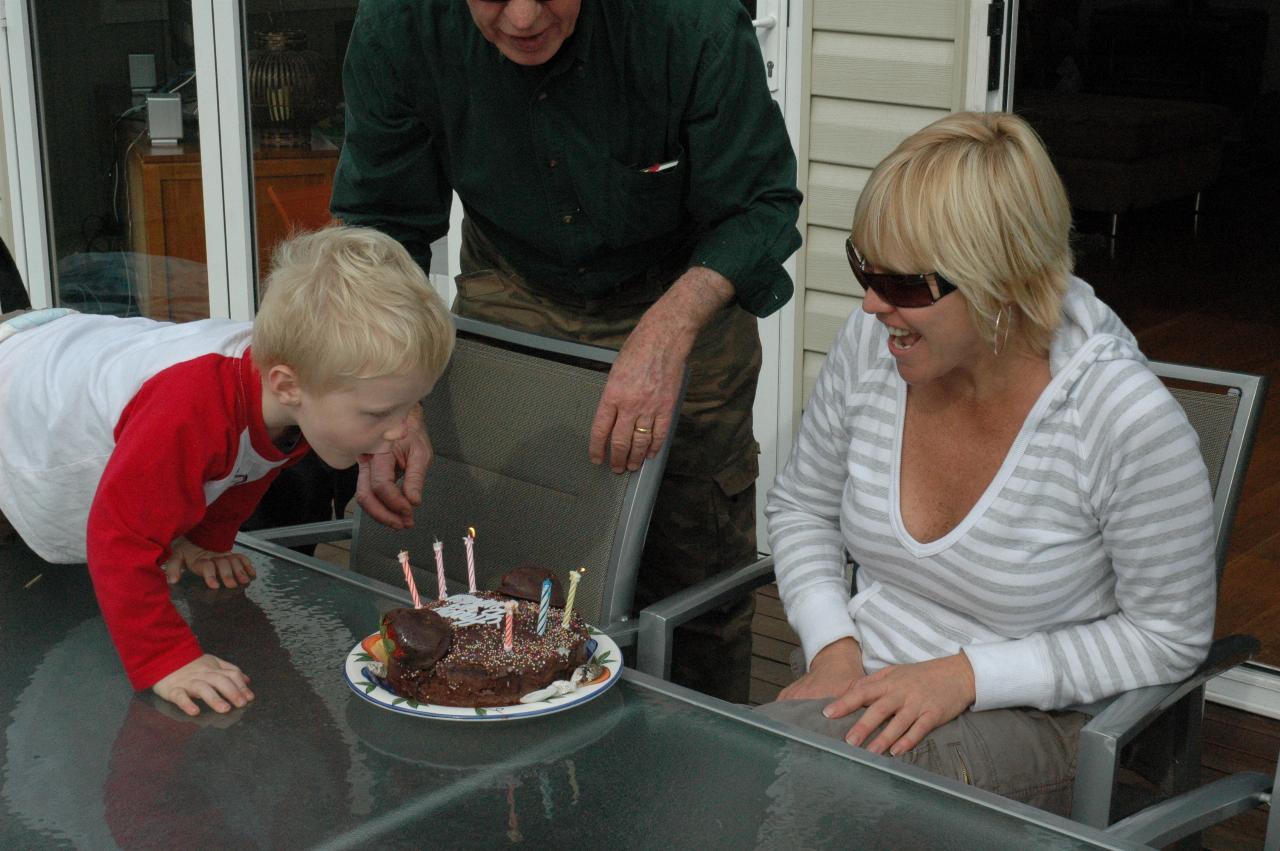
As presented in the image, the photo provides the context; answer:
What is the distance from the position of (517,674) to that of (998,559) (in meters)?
0.59

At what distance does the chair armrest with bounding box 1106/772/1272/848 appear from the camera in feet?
4.82

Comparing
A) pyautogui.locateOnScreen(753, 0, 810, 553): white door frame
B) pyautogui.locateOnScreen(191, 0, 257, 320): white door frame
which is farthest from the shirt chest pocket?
pyautogui.locateOnScreen(191, 0, 257, 320): white door frame

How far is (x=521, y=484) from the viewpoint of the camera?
2068mm

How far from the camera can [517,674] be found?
1.46 m

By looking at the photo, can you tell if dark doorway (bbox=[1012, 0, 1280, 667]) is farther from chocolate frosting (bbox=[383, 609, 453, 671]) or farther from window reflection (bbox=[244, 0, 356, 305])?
window reflection (bbox=[244, 0, 356, 305])

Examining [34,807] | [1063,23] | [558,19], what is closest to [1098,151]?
[1063,23]

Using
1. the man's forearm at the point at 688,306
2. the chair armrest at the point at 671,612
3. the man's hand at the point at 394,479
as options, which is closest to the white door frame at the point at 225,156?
the man's hand at the point at 394,479

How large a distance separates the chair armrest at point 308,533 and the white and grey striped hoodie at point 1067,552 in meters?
0.80

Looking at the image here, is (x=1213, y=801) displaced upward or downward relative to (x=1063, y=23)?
downward

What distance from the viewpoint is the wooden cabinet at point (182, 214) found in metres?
4.56

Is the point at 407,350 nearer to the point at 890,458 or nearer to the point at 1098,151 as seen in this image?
the point at 890,458

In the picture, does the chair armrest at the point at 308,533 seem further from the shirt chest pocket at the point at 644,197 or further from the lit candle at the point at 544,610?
the lit candle at the point at 544,610

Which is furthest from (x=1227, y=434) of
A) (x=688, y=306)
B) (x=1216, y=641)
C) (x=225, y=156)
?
(x=225, y=156)

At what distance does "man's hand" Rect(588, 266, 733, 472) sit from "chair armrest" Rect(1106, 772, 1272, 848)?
720mm
